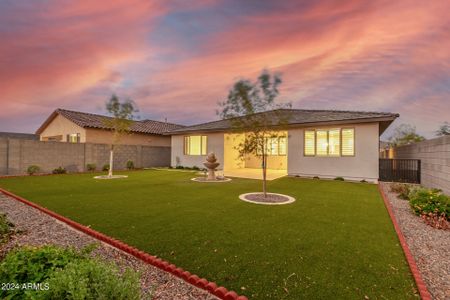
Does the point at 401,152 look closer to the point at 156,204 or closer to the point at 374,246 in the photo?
the point at 374,246

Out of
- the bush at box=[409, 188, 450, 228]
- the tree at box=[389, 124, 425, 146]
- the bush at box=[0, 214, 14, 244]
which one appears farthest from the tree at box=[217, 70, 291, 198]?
the tree at box=[389, 124, 425, 146]

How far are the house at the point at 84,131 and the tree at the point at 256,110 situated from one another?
41.6 feet

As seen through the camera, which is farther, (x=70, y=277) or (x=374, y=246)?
(x=374, y=246)

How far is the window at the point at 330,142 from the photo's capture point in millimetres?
12461

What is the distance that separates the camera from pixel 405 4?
823 cm

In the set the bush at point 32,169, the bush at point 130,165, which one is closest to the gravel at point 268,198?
the bush at point 130,165

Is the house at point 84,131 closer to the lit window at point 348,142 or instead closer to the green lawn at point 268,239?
the green lawn at point 268,239

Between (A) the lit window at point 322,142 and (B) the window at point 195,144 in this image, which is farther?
(B) the window at point 195,144

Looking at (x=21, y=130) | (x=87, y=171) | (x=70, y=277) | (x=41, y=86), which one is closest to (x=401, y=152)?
(x=70, y=277)

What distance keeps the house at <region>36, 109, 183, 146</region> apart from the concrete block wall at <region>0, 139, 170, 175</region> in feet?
5.13

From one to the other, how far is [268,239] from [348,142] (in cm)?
1066

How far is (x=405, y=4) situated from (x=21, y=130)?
45979 mm

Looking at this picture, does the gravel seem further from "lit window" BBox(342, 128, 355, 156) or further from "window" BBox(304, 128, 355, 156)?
"lit window" BBox(342, 128, 355, 156)

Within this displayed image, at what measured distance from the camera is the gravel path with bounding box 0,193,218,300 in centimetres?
265
